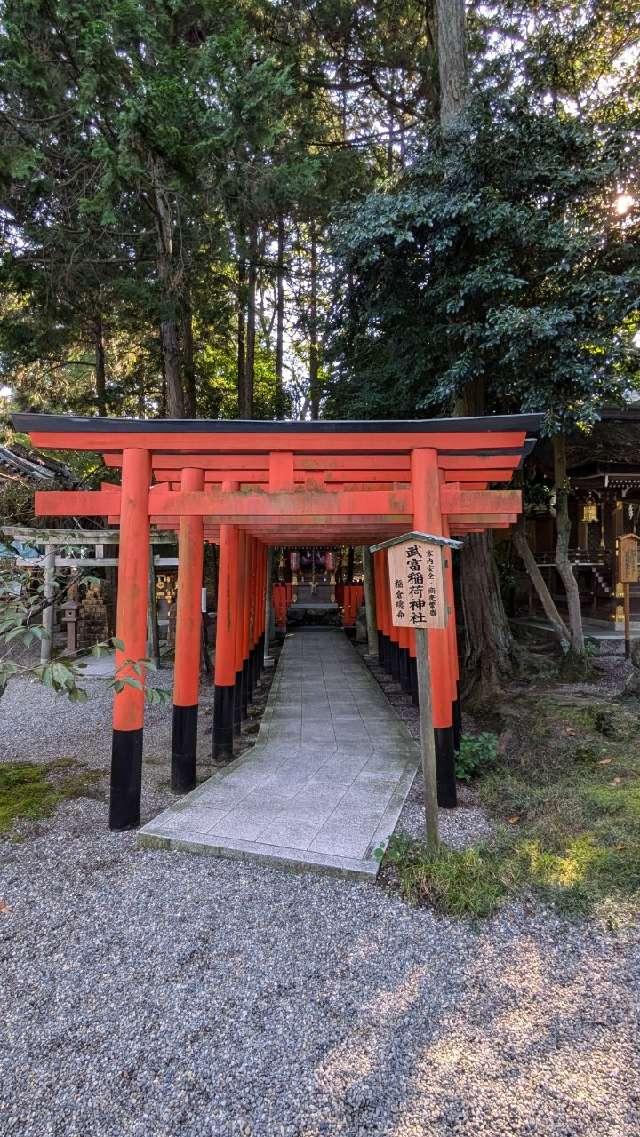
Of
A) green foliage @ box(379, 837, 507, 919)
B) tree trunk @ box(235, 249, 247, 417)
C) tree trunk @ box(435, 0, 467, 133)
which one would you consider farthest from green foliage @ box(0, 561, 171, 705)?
tree trunk @ box(435, 0, 467, 133)

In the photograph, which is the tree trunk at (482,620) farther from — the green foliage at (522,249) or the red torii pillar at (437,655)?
the red torii pillar at (437,655)

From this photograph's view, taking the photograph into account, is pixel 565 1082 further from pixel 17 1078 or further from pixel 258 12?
pixel 258 12

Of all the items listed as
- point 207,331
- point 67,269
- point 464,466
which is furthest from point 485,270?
point 207,331

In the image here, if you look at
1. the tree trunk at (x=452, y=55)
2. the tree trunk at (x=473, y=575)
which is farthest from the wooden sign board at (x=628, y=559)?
the tree trunk at (x=452, y=55)

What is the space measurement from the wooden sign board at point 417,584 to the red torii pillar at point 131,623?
193 cm

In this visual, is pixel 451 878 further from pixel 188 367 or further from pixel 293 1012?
pixel 188 367

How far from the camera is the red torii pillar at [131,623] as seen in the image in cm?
427

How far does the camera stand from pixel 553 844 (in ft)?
12.3

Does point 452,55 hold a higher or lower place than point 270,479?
higher

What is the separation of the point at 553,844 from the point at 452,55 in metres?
11.0

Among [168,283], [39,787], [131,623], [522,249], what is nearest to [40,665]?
[131,623]

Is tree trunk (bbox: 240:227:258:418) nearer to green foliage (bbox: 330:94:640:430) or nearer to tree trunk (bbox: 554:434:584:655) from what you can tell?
green foliage (bbox: 330:94:640:430)

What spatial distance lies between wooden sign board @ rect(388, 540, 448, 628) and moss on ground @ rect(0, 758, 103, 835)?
3.60 metres

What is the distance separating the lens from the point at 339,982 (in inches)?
104
